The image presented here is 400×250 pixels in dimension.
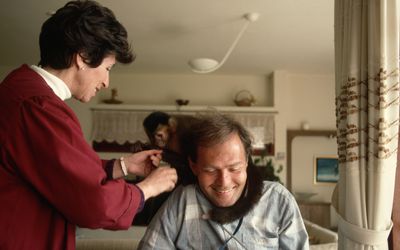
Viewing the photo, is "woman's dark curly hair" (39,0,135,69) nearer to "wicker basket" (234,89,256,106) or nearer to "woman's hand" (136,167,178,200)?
"woman's hand" (136,167,178,200)

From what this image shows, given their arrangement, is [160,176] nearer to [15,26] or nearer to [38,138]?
[38,138]

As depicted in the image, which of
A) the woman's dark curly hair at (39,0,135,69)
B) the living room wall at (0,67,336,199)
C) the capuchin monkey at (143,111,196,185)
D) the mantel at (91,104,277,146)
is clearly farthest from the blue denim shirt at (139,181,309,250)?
the living room wall at (0,67,336,199)

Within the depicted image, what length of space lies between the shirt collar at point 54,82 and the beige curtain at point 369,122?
3.18 feet

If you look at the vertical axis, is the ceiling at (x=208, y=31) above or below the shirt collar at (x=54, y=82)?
above

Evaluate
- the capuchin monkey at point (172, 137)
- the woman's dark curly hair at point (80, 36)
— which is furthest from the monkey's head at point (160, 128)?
the woman's dark curly hair at point (80, 36)

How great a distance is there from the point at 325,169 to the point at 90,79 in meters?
5.15

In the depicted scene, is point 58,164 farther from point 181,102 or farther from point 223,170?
point 181,102

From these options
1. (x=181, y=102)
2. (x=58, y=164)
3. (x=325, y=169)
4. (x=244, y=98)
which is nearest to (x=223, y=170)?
(x=58, y=164)

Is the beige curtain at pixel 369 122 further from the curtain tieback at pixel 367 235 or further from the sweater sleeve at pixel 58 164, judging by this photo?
the sweater sleeve at pixel 58 164

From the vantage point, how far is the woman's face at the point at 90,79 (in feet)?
3.80

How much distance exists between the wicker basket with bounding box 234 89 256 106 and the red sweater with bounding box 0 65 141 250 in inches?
183

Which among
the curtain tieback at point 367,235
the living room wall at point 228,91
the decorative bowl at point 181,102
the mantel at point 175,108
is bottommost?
the curtain tieback at point 367,235

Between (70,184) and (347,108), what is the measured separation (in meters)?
0.94

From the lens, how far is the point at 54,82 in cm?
111
